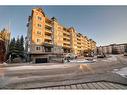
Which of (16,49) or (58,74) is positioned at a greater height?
(16,49)

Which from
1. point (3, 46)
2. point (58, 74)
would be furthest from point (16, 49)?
point (58, 74)

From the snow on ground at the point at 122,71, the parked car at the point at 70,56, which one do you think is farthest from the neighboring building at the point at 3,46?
the snow on ground at the point at 122,71

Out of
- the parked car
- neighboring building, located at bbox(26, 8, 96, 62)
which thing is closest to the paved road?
the parked car

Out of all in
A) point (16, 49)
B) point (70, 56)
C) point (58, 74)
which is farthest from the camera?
point (70, 56)

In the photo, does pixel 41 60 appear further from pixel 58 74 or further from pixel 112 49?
pixel 112 49
